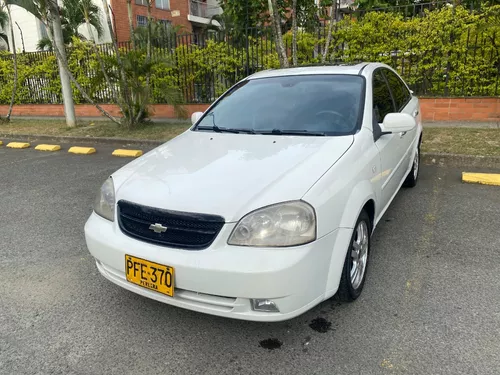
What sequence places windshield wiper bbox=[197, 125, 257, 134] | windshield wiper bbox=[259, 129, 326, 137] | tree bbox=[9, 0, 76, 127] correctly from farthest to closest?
tree bbox=[9, 0, 76, 127]
windshield wiper bbox=[197, 125, 257, 134]
windshield wiper bbox=[259, 129, 326, 137]

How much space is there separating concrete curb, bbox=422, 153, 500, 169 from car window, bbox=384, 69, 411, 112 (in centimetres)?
170

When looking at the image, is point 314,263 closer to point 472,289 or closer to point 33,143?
point 472,289

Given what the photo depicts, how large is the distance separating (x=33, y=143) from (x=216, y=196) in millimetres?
9330

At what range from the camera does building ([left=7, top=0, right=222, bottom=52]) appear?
75.6 ft

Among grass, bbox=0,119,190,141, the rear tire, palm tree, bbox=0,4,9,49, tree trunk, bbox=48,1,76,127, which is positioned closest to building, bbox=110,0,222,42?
palm tree, bbox=0,4,9,49

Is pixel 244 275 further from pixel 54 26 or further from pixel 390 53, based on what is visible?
pixel 54 26

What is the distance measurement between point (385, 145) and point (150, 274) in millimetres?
2055

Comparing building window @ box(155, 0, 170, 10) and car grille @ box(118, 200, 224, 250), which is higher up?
building window @ box(155, 0, 170, 10)

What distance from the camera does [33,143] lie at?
993 cm

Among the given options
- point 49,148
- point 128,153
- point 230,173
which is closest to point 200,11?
point 49,148

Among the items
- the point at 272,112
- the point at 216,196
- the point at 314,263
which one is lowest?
the point at 314,263

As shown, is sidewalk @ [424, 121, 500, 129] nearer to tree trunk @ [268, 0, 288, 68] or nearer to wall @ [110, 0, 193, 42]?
tree trunk @ [268, 0, 288, 68]

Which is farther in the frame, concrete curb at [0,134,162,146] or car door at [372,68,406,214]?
concrete curb at [0,134,162,146]

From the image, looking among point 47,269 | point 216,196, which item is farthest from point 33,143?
point 216,196
